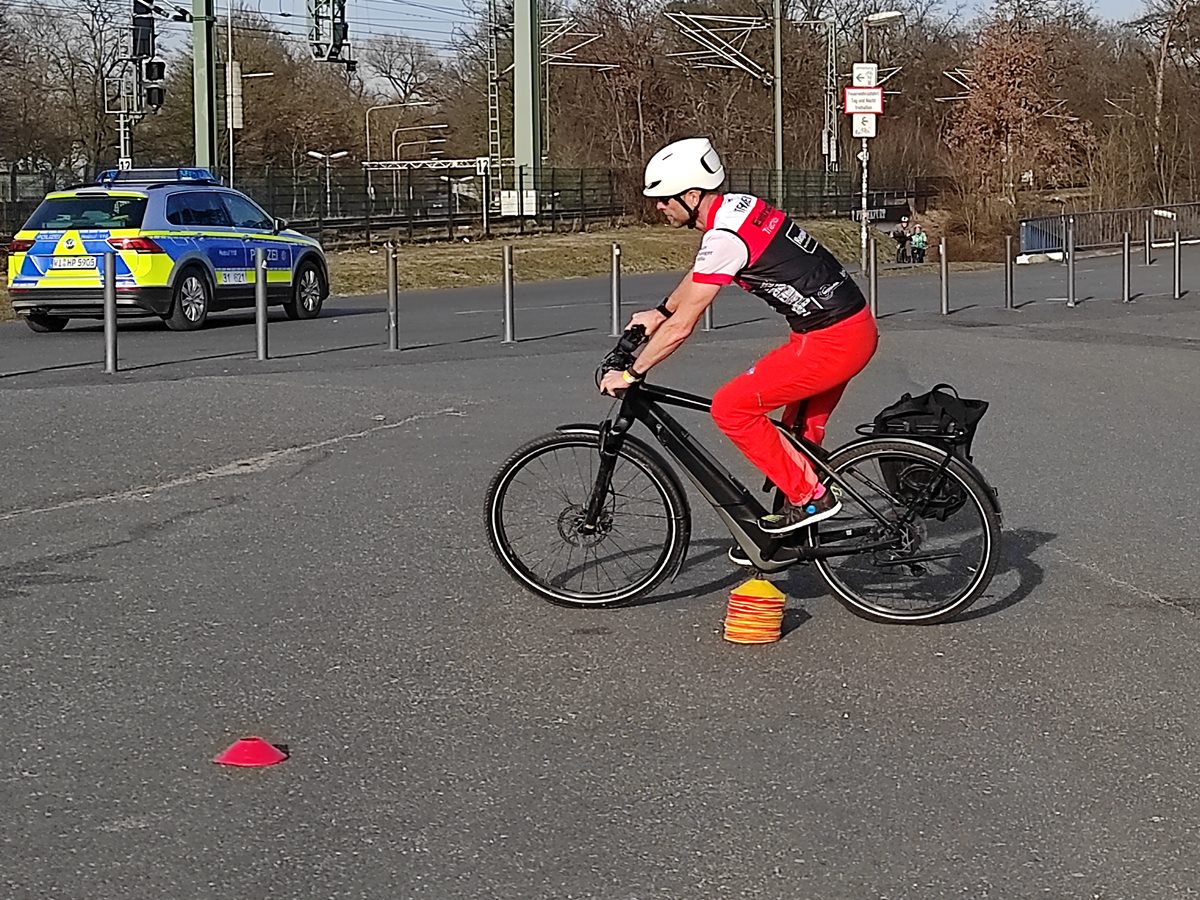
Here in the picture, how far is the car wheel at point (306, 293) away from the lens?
78.2 feet

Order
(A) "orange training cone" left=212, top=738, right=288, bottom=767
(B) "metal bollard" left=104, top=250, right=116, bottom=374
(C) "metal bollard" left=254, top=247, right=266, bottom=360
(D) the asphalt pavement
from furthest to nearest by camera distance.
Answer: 1. (C) "metal bollard" left=254, top=247, right=266, bottom=360
2. (B) "metal bollard" left=104, top=250, right=116, bottom=374
3. (A) "orange training cone" left=212, top=738, right=288, bottom=767
4. (D) the asphalt pavement

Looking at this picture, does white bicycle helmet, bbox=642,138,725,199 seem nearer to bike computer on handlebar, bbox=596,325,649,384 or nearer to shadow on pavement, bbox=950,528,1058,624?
bike computer on handlebar, bbox=596,325,649,384

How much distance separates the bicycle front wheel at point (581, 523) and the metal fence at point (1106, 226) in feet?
121

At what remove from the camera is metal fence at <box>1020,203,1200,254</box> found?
4512 cm

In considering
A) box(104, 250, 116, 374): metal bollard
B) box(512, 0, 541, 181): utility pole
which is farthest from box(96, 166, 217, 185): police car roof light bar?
box(512, 0, 541, 181): utility pole

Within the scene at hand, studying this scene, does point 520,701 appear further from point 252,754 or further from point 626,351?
point 626,351

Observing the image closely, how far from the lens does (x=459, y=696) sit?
5.91 m

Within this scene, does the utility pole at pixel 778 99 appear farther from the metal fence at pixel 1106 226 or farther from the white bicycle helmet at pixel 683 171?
the white bicycle helmet at pixel 683 171

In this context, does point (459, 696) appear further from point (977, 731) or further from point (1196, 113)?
point (1196, 113)

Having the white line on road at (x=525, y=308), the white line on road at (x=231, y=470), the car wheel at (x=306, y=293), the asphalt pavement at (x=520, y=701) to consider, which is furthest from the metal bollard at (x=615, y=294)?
the asphalt pavement at (x=520, y=701)

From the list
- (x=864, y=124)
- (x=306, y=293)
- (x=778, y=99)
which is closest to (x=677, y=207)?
(x=306, y=293)

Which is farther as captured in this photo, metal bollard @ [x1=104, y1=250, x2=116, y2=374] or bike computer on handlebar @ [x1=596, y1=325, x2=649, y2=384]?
metal bollard @ [x1=104, y1=250, x2=116, y2=374]

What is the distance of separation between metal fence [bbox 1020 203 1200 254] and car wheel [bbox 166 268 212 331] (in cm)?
2550

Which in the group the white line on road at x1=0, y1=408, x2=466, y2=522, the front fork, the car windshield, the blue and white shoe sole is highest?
the car windshield
